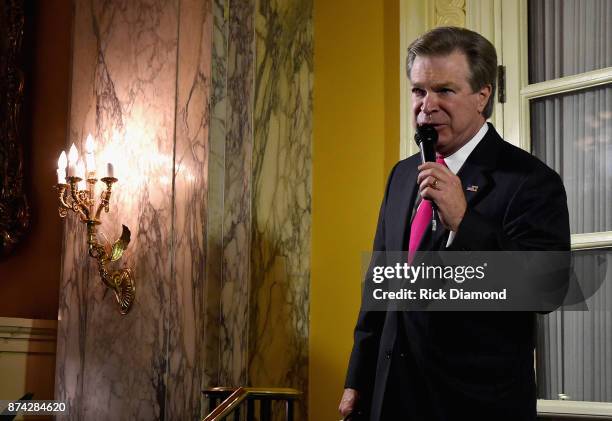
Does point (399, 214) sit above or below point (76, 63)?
below

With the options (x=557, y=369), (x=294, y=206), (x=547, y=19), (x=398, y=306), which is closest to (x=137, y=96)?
(x=294, y=206)

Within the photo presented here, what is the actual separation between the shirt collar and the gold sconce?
2.30 metres

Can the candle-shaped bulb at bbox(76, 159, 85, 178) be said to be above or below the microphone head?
above

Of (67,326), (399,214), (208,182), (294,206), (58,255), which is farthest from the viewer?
(58,255)

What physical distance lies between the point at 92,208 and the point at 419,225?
8.09 ft

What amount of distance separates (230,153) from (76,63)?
1.28m

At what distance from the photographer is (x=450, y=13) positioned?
147 inches

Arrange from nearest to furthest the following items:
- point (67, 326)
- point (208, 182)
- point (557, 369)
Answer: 1. point (557, 369)
2. point (208, 182)
3. point (67, 326)

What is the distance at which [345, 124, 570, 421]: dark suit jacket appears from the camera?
1.85 meters

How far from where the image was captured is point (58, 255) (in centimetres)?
479

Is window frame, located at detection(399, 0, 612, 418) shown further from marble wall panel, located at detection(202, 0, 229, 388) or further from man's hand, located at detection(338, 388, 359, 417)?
man's hand, located at detection(338, 388, 359, 417)

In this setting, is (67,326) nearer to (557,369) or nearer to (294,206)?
(294,206)

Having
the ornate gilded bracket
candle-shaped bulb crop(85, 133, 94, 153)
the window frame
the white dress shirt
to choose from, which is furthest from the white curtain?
candle-shaped bulb crop(85, 133, 94, 153)

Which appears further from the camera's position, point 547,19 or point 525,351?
point 547,19
